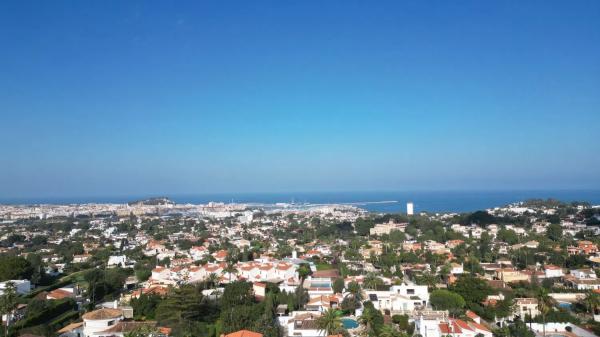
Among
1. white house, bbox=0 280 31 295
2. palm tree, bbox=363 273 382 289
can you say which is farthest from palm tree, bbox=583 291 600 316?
white house, bbox=0 280 31 295

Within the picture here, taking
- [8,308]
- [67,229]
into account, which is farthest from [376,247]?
[67,229]

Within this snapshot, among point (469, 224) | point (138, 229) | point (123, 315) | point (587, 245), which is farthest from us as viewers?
point (138, 229)

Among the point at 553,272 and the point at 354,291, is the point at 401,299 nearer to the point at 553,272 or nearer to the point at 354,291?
the point at 354,291

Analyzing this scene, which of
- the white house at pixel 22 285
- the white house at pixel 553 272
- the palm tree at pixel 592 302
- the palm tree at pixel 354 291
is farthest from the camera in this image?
the white house at pixel 553 272

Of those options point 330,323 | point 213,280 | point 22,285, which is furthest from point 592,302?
point 22,285

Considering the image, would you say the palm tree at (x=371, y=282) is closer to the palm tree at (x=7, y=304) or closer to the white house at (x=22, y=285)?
the palm tree at (x=7, y=304)

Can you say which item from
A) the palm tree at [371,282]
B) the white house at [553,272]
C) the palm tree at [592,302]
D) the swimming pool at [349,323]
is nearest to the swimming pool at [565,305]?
the palm tree at [592,302]

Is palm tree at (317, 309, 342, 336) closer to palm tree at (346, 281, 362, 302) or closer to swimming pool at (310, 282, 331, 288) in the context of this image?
palm tree at (346, 281, 362, 302)

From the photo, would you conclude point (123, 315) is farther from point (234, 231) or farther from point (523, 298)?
point (234, 231)

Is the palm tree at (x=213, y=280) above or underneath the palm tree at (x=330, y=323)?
underneath
